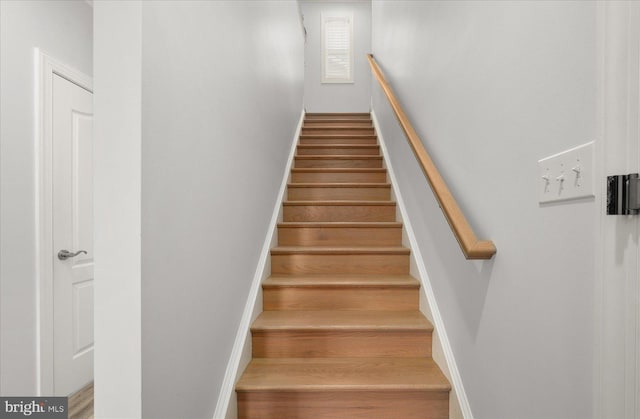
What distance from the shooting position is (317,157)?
3.21 meters

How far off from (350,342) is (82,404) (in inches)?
67.6

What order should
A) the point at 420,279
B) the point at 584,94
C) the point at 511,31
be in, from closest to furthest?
the point at 584,94 < the point at 511,31 < the point at 420,279

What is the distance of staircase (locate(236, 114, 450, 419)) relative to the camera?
142 centimetres

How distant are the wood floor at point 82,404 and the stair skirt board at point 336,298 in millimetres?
1163

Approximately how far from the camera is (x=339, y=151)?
3.50 metres

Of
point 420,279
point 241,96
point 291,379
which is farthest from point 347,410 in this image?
point 241,96

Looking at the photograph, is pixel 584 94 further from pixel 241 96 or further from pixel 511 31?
pixel 241 96

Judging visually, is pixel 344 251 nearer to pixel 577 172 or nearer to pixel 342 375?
pixel 342 375

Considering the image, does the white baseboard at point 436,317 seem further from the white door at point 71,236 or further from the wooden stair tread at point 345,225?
the white door at point 71,236

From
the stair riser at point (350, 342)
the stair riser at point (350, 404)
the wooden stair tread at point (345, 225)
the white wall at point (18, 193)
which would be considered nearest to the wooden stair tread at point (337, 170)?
the wooden stair tread at point (345, 225)

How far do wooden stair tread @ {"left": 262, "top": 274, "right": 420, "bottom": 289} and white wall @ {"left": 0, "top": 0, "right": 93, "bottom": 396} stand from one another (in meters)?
1.26

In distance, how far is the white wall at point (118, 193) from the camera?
79cm

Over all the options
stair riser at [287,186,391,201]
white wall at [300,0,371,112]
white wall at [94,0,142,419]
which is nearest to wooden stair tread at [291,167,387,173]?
stair riser at [287,186,391,201]

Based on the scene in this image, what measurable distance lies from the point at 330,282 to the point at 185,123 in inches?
46.5
